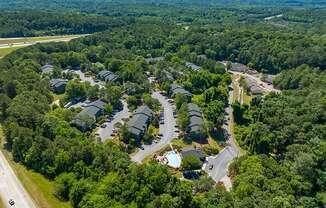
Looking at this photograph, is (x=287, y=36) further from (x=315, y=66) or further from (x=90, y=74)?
(x=90, y=74)

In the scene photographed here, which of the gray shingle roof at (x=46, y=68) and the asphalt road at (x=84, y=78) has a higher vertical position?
the gray shingle roof at (x=46, y=68)

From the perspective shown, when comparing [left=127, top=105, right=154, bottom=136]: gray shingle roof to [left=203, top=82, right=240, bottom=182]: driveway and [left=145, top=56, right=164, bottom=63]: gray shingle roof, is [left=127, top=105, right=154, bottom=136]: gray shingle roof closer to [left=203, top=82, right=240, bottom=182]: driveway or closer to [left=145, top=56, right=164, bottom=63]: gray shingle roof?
[left=203, top=82, right=240, bottom=182]: driveway

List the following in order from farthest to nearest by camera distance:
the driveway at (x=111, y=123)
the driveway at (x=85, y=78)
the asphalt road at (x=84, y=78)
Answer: the asphalt road at (x=84, y=78)
the driveway at (x=85, y=78)
the driveway at (x=111, y=123)

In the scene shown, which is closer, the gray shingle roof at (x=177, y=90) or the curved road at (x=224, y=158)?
the curved road at (x=224, y=158)

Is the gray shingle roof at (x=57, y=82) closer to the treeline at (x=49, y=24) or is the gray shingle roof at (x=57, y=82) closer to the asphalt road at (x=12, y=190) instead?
the asphalt road at (x=12, y=190)

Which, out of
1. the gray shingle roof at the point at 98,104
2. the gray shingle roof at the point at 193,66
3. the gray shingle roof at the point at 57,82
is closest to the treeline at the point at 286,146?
the gray shingle roof at the point at 193,66

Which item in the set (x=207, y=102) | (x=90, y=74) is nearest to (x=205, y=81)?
(x=207, y=102)

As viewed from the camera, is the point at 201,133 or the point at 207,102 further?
the point at 207,102
